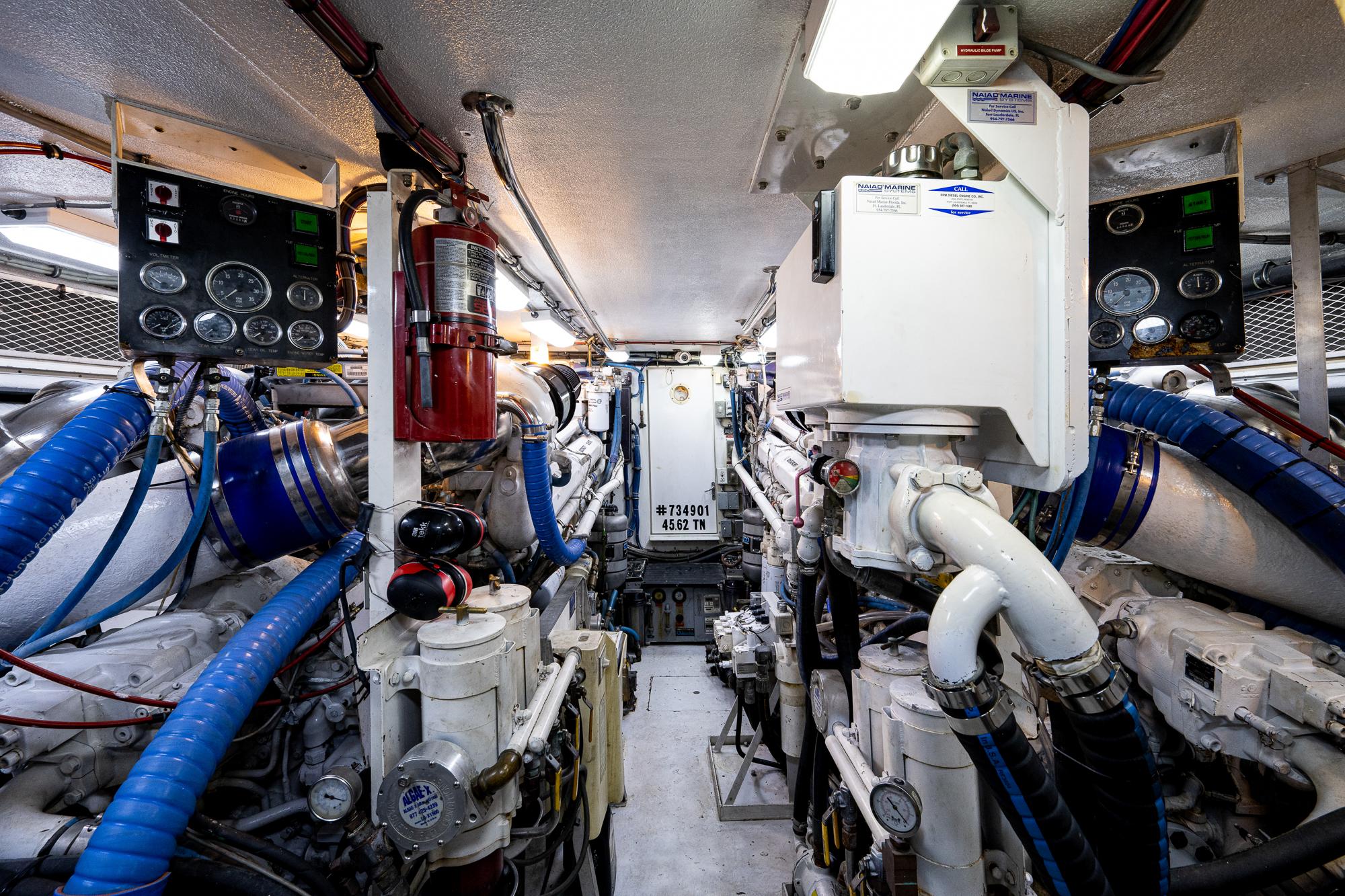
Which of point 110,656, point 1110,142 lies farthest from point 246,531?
point 1110,142

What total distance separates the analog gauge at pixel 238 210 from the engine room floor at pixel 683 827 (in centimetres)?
356

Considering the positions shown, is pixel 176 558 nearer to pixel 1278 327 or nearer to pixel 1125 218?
pixel 1125 218

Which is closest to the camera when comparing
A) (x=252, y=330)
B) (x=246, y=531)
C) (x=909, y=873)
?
(x=909, y=873)

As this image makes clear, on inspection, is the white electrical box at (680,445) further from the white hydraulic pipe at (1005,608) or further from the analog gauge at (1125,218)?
the white hydraulic pipe at (1005,608)

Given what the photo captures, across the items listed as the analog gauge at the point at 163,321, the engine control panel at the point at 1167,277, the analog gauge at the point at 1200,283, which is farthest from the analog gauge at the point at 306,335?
the analog gauge at the point at 1200,283

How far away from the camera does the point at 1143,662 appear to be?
1.81m

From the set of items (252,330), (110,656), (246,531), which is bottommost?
(110,656)

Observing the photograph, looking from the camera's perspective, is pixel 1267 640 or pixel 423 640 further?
pixel 1267 640

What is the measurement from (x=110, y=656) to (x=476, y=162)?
80.8 inches

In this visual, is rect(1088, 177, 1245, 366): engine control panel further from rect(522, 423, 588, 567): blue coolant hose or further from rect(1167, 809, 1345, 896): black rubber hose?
rect(522, 423, 588, 567): blue coolant hose

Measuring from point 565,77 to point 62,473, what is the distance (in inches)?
63.8

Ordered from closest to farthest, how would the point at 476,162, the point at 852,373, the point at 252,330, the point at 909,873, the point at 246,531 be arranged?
1. the point at 852,373
2. the point at 909,873
3. the point at 252,330
4. the point at 246,531
5. the point at 476,162

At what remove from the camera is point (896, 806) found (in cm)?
138

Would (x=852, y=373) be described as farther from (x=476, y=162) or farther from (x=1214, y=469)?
(x=476, y=162)
